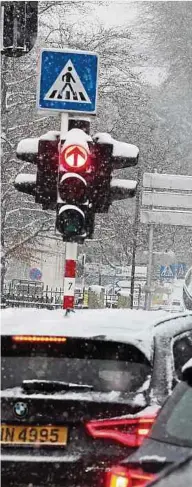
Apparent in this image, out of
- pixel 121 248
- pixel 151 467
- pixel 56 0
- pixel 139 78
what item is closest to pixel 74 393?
pixel 151 467

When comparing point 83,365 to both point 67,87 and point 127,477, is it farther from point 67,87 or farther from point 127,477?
point 67,87

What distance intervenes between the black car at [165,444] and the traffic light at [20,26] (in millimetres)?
6281

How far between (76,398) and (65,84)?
6654 mm

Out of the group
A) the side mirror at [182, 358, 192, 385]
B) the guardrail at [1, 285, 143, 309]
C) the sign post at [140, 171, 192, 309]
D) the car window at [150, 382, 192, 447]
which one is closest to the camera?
the car window at [150, 382, 192, 447]

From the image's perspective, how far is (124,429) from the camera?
532cm

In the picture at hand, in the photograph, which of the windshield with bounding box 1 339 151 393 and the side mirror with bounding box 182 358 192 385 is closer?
the side mirror with bounding box 182 358 192 385

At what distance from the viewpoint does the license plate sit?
5.46m

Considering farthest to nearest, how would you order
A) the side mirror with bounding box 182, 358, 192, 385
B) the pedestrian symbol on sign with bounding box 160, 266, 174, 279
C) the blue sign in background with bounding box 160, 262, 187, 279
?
1. the blue sign in background with bounding box 160, 262, 187, 279
2. the pedestrian symbol on sign with bounding box 160, 266, 174, 279
3. the side mirror with bounding box 182, 358, 192, 385

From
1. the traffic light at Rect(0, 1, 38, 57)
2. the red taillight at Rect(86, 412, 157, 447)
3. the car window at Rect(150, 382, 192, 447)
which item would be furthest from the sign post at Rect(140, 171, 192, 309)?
the car window at Rect(150, 382, 192, 447)

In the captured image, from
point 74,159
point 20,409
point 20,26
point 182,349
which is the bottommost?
point 20,409

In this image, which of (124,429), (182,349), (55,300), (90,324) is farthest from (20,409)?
(55,300)

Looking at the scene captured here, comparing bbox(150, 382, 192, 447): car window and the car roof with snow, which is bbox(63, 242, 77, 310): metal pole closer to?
the car roof with snow

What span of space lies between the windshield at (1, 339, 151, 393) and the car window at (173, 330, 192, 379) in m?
0.29

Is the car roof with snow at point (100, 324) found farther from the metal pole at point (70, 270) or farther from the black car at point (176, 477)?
the metal pole at point (70, 270)
